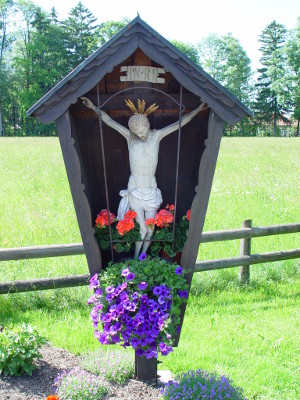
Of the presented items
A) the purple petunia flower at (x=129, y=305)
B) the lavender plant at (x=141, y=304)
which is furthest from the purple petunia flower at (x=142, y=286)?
the purple petunia flower at (x=129, y=305)

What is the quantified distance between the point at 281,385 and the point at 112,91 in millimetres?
2992

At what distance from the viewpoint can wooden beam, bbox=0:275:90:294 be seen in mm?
5203

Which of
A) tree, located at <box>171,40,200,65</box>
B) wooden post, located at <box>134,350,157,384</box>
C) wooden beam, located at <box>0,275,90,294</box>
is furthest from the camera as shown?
tree, located at <box>171,40,200,65</box>

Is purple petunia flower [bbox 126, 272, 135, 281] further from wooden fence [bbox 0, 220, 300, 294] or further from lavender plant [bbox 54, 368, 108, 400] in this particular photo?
wooden fence [bbox 0, 220, 300, 294]

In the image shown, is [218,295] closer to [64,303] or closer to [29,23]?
[64,303]

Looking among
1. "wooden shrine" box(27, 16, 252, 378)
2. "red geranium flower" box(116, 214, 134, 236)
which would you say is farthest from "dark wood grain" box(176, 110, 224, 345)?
"red geranium flower" box(116, 214, 134, 236)

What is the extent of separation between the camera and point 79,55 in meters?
42.0

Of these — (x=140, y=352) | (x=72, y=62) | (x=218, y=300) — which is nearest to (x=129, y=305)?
(x=140, y=352)

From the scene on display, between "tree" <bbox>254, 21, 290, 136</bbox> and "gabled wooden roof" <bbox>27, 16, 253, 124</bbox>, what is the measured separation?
154 ft

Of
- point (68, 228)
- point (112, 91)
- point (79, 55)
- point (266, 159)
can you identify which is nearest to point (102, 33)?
point (79, 55)

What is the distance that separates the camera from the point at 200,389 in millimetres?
3348

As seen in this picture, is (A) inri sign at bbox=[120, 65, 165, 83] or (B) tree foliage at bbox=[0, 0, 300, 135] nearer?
(A) inri sign at bbox=[120, 65, 165, 83]

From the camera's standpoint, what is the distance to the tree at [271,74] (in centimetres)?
4822

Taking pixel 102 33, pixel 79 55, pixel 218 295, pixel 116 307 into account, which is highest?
pixel 102 33
